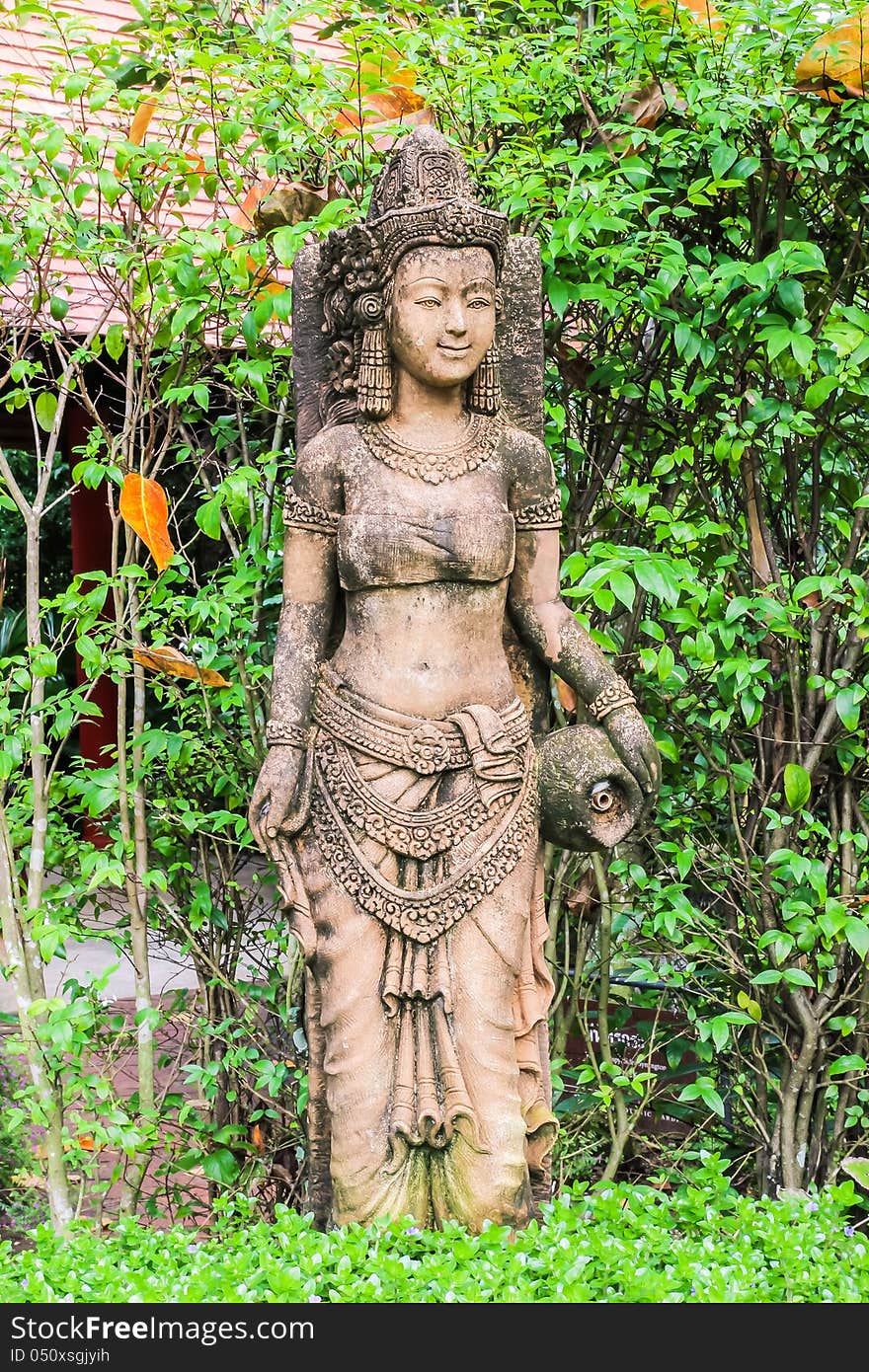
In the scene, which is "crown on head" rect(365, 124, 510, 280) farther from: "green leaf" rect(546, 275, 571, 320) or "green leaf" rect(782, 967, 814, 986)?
"green leaf" rect(782, 967, 814, 986)

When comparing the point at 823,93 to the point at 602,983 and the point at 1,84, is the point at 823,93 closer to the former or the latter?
the point at 602,983

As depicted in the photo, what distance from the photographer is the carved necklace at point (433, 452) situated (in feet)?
9.93

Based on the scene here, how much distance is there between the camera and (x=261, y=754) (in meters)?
3.95

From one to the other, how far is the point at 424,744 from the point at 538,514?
59 cm

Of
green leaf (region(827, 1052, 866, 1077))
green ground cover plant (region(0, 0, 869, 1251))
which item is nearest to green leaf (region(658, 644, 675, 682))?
green ground cover plant (region(0, 0, 869, 1251))

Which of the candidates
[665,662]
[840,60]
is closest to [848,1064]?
[665,662]

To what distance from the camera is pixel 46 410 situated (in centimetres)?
388

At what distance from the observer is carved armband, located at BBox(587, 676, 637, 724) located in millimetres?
3088

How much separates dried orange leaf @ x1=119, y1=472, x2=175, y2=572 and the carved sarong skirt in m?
0.83

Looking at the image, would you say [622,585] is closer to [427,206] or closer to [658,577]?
[658,577]

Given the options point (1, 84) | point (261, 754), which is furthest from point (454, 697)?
point (1, 84)

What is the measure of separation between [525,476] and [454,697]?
0.53 meters

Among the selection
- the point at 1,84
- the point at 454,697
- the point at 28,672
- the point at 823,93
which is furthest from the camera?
the point at 1,84

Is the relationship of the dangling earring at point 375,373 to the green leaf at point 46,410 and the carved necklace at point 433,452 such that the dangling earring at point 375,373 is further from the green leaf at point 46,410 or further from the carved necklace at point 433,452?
the green leaf at point 46,410
